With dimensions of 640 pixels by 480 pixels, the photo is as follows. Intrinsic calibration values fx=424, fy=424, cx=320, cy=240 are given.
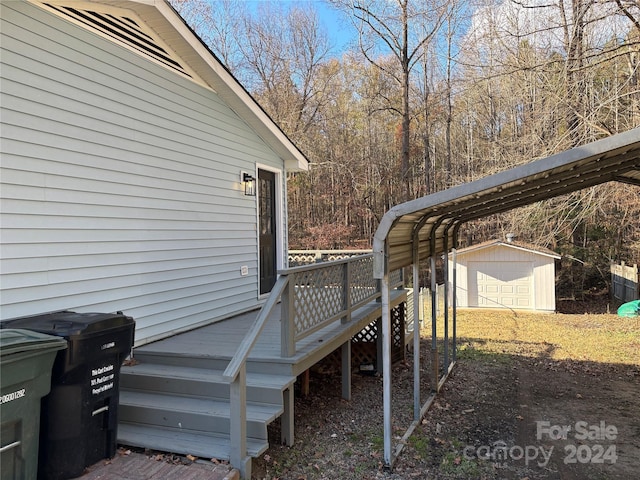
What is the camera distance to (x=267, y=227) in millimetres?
7449

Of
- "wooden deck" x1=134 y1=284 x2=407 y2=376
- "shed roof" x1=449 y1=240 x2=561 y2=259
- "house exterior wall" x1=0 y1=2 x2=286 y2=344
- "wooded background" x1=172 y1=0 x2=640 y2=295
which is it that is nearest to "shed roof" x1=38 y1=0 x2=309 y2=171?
"house exterior wall" x1=0 y1=2 x2=286 y2=344

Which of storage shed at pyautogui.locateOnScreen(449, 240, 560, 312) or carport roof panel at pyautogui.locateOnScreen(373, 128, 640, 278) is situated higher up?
carport roof panel at pyautogui.locateOnScreen(373, 128, 640, 278)

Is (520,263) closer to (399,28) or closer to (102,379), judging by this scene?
(399,28)

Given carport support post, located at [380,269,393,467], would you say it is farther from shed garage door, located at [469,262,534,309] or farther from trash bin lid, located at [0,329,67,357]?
shed garage door, located at [469,262,534,309]

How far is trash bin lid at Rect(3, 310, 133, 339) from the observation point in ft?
9.50

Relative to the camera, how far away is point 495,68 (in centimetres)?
934

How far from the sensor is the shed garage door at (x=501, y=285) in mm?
15734

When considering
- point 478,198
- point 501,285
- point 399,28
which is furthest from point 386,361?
point 399,28

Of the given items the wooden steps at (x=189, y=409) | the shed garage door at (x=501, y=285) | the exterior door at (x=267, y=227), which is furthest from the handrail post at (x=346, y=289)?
the shed garage door at (x=501, y=285)

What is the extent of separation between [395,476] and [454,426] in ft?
4.56

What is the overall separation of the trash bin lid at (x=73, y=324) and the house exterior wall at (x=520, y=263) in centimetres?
1459

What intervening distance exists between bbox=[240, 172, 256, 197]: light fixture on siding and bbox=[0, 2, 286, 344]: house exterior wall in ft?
0.66

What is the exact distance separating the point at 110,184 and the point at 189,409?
7.79 ft

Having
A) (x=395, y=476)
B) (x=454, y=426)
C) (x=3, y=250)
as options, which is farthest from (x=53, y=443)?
(x=454, y=426)
